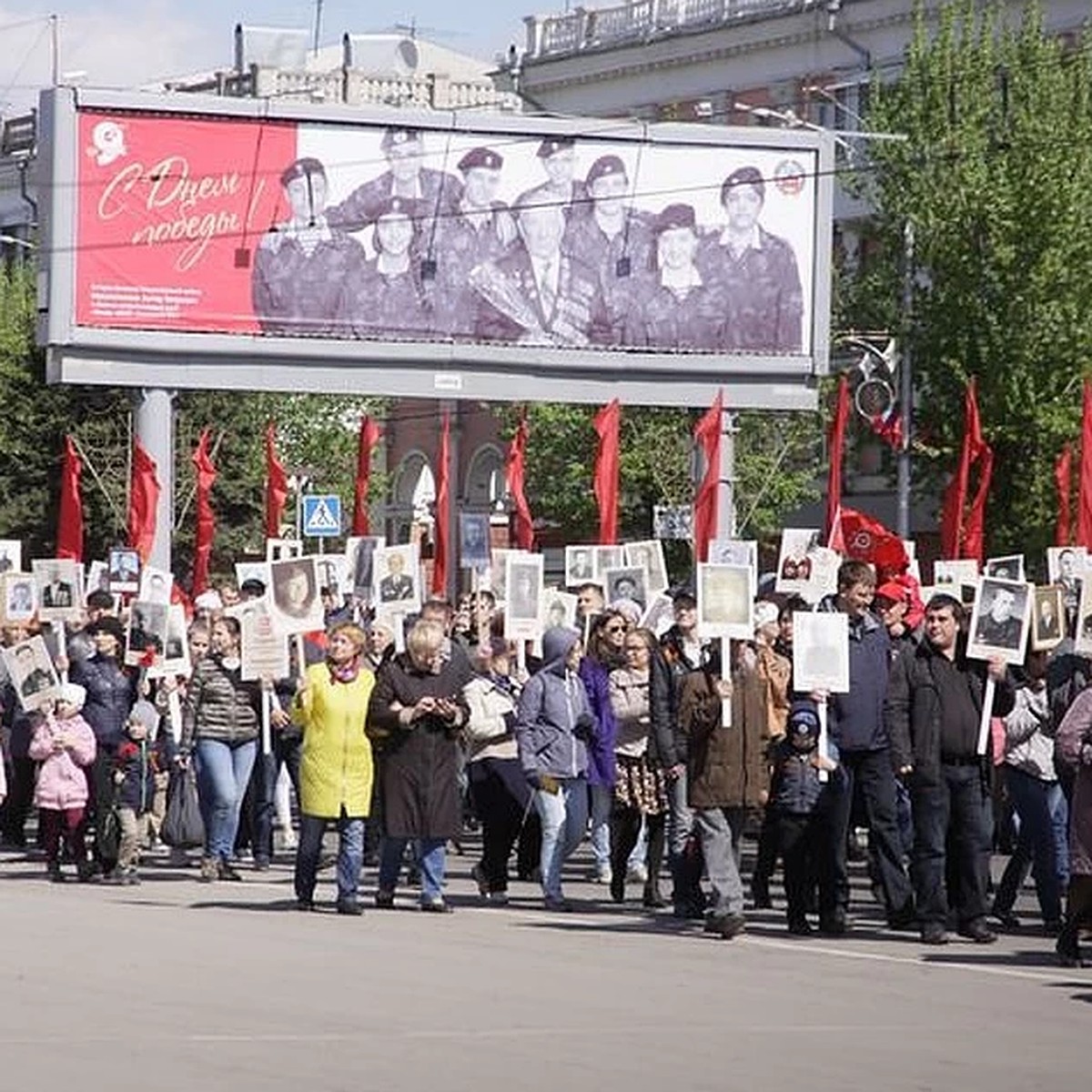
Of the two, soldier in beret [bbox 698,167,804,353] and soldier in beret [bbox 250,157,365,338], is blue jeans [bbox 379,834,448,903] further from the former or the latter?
soldier in beret [bbox 698,167,804,353]

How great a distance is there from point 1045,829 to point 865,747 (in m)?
1.19

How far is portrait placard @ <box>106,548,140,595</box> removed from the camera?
34.5m

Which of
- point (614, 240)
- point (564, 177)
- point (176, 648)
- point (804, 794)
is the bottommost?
point (804, 794)

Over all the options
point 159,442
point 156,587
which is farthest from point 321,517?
point 156,587

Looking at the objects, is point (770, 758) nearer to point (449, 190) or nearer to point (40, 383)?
point (449, 190)

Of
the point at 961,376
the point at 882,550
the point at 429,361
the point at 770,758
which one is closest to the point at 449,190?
the point at 429,361

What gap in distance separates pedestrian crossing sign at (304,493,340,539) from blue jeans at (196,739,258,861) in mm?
22934

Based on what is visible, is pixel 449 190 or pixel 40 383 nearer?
pixel 449 190

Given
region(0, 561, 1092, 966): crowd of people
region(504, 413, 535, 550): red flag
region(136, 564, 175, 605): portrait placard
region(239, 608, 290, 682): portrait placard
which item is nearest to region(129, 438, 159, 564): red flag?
region(504, 413, 535, 550): red flag

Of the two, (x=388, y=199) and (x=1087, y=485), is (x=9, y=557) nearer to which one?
(x=388, y=199)

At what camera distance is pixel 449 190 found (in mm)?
40844

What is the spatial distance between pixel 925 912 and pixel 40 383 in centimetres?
5097

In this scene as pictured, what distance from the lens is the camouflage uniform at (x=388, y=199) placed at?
40438 mm

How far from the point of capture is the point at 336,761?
20453 mm
